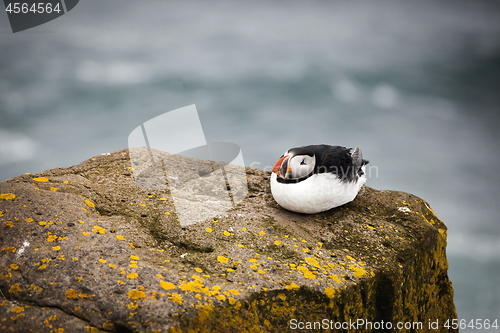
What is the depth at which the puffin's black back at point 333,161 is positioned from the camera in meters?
4.90

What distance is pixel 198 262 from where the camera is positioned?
11.9 feet

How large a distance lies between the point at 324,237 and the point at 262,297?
1718 millimetres

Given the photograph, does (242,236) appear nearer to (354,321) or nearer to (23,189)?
(354,321)

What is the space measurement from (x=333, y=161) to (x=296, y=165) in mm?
580

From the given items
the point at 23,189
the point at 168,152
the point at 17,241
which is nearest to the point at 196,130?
the point at 168,152

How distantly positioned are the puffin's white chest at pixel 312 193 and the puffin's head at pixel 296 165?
198 millimetres

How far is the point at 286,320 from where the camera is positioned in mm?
3244
